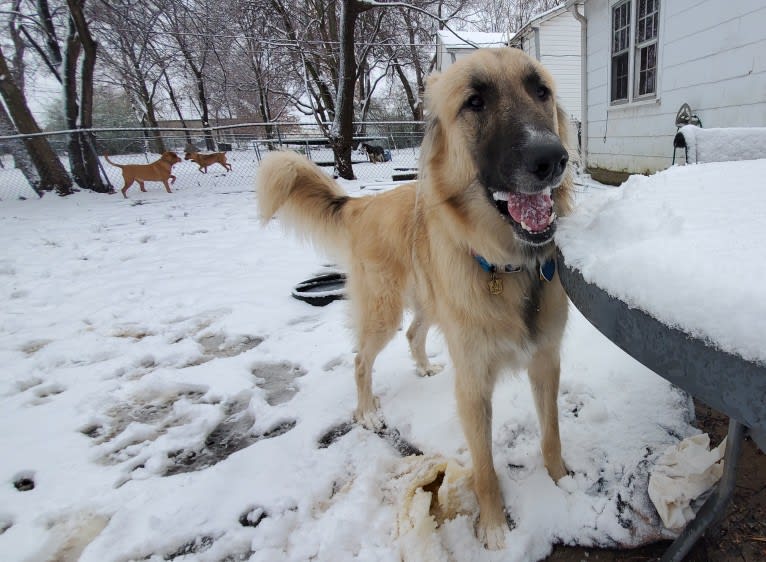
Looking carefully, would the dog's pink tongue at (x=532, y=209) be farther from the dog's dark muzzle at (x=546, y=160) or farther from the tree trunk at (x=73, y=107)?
the tree trunk at (x=73, y=107)

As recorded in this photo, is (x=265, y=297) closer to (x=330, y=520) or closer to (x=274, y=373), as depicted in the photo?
(x=274, y=373)

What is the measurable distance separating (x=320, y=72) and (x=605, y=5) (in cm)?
1344

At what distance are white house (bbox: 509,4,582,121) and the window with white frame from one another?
6279 mm

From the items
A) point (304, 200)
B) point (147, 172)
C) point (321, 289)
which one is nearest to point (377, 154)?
point (147, 172)

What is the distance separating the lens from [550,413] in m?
1.74

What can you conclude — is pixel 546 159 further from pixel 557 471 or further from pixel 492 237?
pixel 557 471

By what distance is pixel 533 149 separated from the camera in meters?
1.21

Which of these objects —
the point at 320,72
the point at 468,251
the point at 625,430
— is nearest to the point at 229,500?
the point at 468,251

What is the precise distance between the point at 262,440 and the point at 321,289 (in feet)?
7.12

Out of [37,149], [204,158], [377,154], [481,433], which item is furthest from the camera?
[377,154]

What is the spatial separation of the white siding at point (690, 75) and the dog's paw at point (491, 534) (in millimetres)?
6328

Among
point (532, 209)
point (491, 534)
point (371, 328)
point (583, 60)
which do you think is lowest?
point (491, 534)

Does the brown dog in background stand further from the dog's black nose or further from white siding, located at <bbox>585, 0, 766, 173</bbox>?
the dog's black nose

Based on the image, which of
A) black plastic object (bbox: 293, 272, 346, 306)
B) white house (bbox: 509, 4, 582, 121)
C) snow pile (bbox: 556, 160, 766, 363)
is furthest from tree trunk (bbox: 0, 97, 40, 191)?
white house (bbox: 509, 4, 582, 121)
